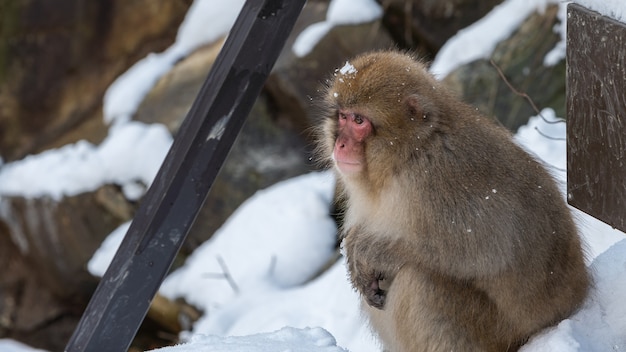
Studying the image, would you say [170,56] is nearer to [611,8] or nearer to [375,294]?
[375,294]

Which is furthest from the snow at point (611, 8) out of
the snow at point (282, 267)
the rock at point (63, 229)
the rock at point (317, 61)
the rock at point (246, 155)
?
the rock at point (63, 229)

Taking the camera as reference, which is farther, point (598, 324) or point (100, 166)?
point (100, 166)

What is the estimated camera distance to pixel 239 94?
8.38 feet

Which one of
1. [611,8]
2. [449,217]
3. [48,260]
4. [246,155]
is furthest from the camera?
[48,260]

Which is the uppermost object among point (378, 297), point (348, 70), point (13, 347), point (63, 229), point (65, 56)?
point (348, 70)

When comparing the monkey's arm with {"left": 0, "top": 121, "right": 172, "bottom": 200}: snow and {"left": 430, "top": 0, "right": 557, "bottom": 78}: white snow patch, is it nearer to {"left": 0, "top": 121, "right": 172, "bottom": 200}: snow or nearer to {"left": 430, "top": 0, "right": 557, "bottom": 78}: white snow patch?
{"left": 430, "top": 0, "right": 557, "bottom": 78}: white snow patch

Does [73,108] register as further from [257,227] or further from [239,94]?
[239,94]

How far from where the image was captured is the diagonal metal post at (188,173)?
254 centimetres

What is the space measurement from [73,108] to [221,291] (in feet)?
9.23

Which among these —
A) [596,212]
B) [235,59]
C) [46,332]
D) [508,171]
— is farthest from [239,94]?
[46,332]

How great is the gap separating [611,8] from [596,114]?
209 millimetres

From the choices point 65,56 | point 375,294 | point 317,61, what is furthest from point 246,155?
point 375,294

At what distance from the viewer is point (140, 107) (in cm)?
628

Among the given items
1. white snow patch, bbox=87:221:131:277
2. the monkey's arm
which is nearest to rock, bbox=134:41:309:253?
white snow patch, bbox=87:221:131:277
